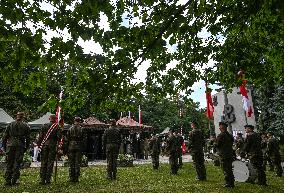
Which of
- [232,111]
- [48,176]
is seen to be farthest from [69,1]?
[232,111]

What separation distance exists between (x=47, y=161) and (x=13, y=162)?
3.70ft

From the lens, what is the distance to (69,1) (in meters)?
6.28

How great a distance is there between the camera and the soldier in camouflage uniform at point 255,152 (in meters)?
11.8

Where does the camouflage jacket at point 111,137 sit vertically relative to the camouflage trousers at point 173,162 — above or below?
above

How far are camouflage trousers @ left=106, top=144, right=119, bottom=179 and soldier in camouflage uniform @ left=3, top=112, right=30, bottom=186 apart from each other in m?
3.33

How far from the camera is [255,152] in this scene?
39.3 ft

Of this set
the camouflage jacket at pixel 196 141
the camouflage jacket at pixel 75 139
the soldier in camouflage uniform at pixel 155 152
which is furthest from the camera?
the soldier in camouflage uniform at pixel 155 152

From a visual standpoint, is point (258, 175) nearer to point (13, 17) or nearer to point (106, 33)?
point (106, 33)

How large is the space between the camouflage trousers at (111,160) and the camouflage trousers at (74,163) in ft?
4.52

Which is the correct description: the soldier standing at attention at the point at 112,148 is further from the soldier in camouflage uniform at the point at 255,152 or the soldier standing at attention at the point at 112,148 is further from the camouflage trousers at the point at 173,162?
the soldier in camouflage uniform at the point at 255,152

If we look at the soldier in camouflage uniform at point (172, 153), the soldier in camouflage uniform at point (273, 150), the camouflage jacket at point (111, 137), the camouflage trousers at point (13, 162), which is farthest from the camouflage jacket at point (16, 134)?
the soldier in camouflage uniform at point (273, 150)

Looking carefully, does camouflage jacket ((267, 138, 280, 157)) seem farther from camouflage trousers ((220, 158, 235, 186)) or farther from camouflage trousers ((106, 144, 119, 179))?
camouflage trousers ((106, 144, 119, 179))

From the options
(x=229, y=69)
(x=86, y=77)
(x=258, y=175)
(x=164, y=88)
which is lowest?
(x=258, y=175)

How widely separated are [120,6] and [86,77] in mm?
2333
